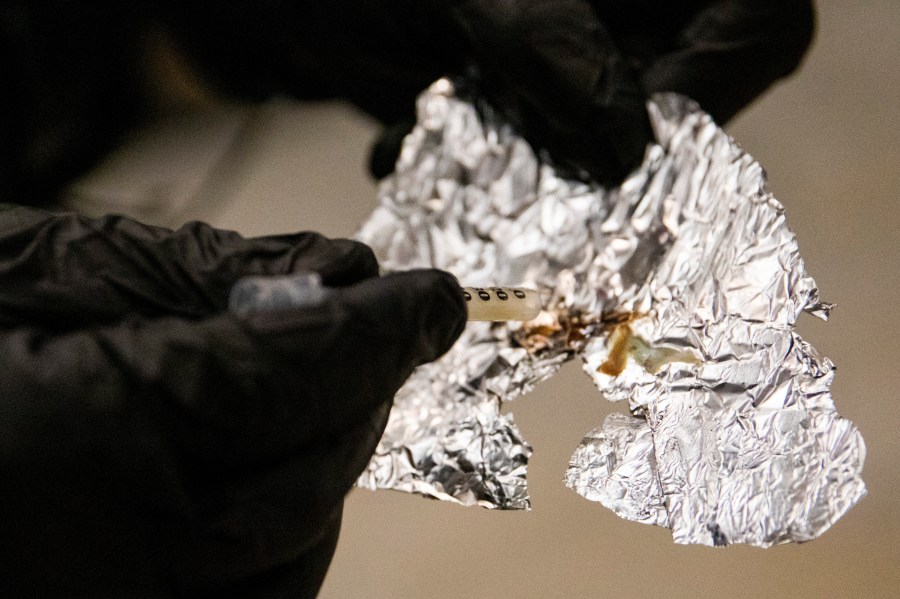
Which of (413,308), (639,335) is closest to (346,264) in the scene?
(413,308)

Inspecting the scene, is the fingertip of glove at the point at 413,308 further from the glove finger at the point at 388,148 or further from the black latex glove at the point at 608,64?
the glove finger at the point at 388,148

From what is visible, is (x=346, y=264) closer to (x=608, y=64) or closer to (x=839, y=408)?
(x=608, y=64)

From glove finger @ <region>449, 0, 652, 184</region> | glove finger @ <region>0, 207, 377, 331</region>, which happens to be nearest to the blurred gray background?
glove finger @ <region>449, 0, 652, 184</region>

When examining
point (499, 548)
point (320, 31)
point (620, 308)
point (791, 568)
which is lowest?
point (499, 548)

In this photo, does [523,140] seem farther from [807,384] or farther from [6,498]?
[6,498]

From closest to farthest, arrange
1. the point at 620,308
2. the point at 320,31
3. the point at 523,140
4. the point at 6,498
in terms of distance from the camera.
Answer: the point at 6,498 → the point at 620,308 → the point at 523,140 → the point at 320,31

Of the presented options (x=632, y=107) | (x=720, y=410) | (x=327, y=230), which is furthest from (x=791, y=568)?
(x=327, y=230)
